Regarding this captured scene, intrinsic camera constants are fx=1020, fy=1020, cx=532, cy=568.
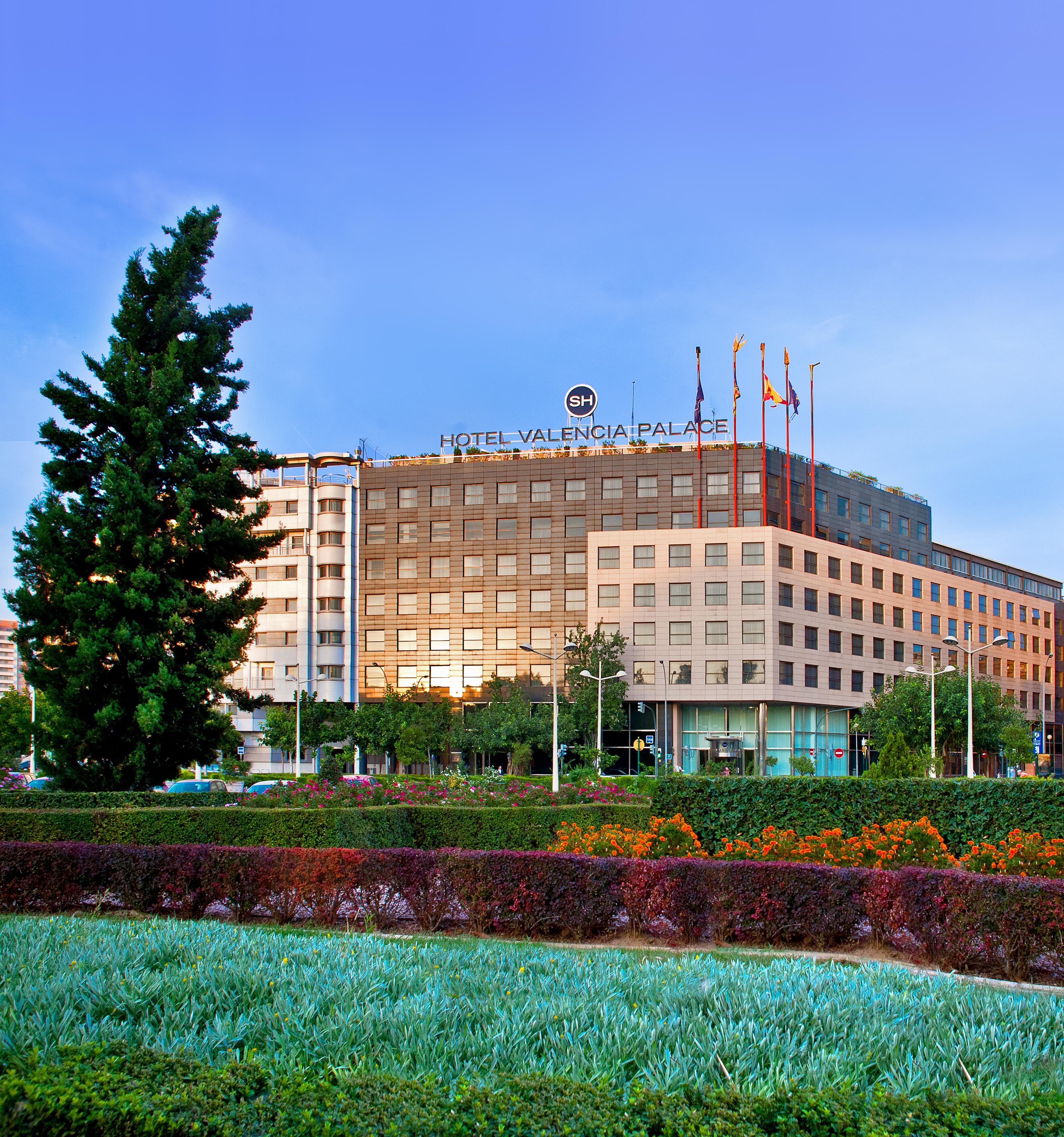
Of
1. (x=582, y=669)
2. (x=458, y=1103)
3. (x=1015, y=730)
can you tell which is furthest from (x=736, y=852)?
(x=1015, y=730)

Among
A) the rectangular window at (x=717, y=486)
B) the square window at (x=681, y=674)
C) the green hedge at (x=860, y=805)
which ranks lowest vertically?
the green hedge at (x=860, y=805)

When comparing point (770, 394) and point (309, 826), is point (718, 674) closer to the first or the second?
point (770, 394)

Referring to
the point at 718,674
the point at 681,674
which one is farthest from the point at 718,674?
the point at 681,674

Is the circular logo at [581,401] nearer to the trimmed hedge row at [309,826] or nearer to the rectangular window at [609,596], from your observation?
the rectangular window at [609,596]

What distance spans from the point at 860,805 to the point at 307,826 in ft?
29.1

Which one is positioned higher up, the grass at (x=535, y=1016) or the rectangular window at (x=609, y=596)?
the rectangular window at (x=609, y=596)

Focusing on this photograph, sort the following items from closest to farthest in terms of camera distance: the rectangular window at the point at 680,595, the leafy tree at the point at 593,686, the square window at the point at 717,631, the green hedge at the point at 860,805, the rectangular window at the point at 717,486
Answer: the green hedge at the point at 860,805, the leafy tree at the point at 593,686, the square window at the point at 717,631, the rectangular window at the point at 680,595, the rectangular window at the point at 717,486

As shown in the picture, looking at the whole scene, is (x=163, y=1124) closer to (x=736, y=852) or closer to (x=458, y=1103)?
(x=458, y=1103)

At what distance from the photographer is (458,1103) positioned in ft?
15.3

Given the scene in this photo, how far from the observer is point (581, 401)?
79.1 m

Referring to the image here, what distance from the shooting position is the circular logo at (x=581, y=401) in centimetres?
7888

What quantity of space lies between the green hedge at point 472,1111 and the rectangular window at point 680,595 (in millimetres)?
67448

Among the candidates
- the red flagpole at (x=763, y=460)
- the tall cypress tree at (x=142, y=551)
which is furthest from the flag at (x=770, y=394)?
the tall cypress tree at (x=142, y=551)

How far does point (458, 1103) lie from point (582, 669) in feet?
212
